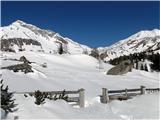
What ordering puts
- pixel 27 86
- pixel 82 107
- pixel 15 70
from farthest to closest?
pixel 15 70 < pixel 27 86 < pixel 82 107

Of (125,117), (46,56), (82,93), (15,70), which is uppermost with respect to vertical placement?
(46,56)

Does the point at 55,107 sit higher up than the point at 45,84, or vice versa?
the point at 45,84

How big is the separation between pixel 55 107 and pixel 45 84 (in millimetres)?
16149

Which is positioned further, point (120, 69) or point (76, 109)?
point (120, 69)

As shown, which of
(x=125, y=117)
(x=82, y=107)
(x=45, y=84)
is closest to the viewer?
(x=125, y=117)

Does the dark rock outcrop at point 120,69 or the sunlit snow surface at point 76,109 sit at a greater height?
the dark rock outcrop at point 120,69

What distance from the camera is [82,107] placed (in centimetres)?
1997

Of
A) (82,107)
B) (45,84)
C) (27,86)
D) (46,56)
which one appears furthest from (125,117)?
(46,56)

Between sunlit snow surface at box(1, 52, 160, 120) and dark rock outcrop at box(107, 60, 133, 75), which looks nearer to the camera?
sunlit snow surface at box(1, 52, 160, 120)

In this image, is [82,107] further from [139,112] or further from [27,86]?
[27,86]

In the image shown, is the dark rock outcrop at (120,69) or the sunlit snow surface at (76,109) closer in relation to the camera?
the sunlit snow surface at (76,109)

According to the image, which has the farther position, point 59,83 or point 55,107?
point 59,83

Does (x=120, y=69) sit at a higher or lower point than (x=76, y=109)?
higher

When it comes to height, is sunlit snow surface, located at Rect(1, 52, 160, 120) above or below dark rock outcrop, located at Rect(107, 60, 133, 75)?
below
